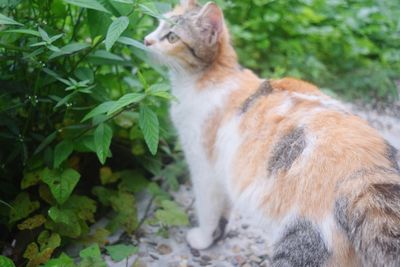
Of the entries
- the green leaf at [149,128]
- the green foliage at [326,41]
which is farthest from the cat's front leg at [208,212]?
the green foliage at [326,41]

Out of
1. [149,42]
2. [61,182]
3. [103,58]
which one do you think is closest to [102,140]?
[61,182]

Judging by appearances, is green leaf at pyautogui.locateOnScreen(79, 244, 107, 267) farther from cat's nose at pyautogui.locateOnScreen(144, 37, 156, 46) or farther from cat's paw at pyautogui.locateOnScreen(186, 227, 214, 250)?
cat's nose at pyautogui.locateOnScreen(144, 37, 156, 46)

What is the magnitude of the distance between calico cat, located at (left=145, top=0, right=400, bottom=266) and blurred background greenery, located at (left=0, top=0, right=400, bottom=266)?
0.62ft

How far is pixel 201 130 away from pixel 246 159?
15.5 inches

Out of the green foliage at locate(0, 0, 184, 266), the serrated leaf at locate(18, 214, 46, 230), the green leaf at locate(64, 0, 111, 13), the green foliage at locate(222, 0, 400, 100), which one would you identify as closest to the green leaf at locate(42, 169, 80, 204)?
the green foliage at locate(0, 0, 184, 266)

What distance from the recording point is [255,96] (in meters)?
2.16

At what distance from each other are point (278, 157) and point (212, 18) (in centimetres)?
81

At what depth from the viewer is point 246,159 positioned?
1941mm

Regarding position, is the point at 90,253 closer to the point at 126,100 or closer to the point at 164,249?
the point at 164,249

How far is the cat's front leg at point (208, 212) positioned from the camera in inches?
91.8

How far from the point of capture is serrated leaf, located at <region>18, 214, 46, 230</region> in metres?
2.18

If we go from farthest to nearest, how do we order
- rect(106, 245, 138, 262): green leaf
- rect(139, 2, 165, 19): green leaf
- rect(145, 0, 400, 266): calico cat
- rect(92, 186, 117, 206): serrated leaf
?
rect(92, 186, 117, 206): serrated leaf, rect(106, 245, 138, 262): green leaf, rect(139, 2, 165, 19): green leaf, rect(145, 0, 400, 266): calico cat

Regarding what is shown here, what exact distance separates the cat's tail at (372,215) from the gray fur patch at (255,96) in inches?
26.6

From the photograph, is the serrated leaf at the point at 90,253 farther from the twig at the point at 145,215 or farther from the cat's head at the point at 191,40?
the cat's head at the point at 191,40
